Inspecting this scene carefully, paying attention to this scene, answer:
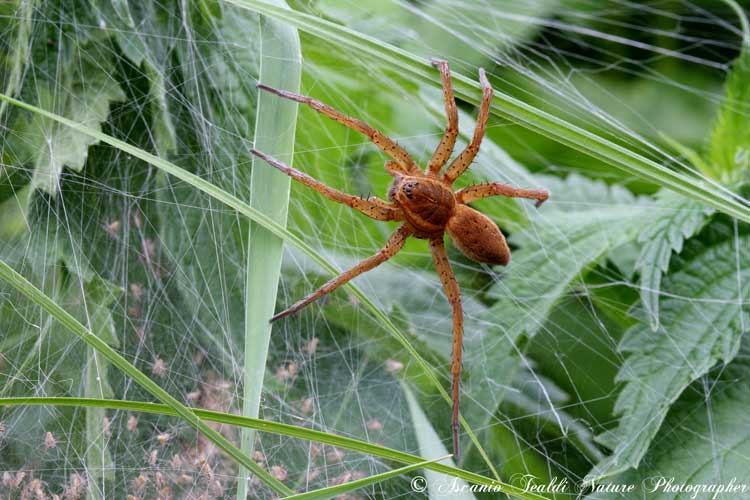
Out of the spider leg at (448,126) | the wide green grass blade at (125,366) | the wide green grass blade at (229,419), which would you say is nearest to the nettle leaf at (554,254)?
the spider leg at (448,126)

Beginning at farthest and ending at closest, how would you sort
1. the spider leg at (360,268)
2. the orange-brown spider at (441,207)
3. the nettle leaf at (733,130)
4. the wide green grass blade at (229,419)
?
the nettle leaf at (733,130) → the orange-brown spider at (441,207) → the spider leg at (360,268) → the wide green grass blade at (229,419)

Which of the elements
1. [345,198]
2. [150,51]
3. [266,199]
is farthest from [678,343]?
[150,51]

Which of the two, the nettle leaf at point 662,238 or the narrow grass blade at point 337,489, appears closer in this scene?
the narrow grass blade at point 337,489

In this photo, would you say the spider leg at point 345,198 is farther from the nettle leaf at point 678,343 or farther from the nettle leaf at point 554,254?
the nettle leaf at point 678,343

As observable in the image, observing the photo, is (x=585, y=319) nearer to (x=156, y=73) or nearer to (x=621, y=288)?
(x=621, y=288)

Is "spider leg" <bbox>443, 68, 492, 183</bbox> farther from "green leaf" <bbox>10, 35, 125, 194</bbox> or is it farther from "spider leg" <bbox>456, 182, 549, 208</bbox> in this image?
"green leaf" <bbox>10, 35, 125, 194</bbox>

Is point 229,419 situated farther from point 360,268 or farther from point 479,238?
point 479,238
